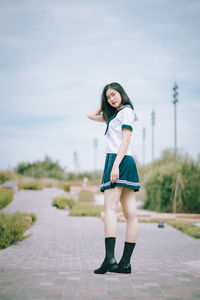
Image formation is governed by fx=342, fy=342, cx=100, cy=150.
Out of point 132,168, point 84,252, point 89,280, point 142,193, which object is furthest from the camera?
point 142,193

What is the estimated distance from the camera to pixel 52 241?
6.45 meters

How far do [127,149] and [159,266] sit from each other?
1643mm

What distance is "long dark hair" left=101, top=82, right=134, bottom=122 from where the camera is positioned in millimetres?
3361

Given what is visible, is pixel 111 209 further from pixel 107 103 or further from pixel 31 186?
pixel 31 186

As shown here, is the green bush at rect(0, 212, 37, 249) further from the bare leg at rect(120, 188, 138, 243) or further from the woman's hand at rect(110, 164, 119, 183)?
the woman's hand at rect(110, 164, 119, 183)

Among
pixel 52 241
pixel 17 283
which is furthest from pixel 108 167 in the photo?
pixel 52 241

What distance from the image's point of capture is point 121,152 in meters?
3.11

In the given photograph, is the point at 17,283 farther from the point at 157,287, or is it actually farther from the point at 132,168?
the point at 132,168

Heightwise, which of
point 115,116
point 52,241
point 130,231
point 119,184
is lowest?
point 52,241

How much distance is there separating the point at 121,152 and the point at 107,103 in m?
0.62

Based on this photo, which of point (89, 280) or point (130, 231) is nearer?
point (89, 280)

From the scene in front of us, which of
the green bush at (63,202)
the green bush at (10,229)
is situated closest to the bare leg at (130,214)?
the green bush at (10,229)

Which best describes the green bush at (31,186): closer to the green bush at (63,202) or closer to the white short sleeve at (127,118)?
the green bush at (63,202)

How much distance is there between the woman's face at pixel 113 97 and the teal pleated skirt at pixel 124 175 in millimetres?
506
